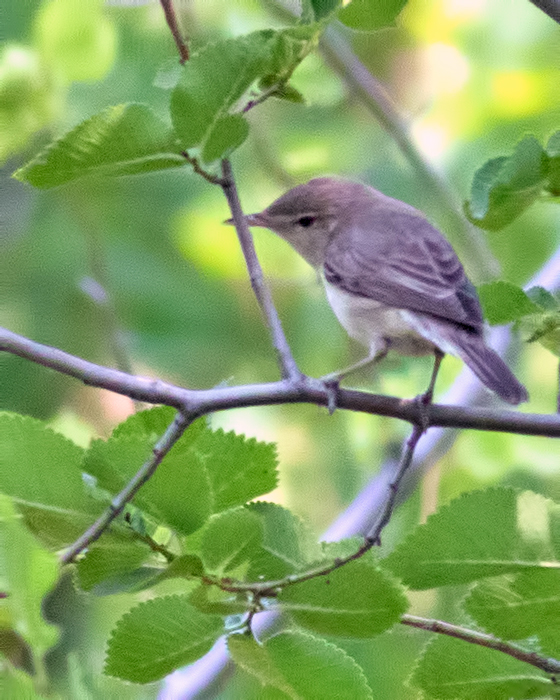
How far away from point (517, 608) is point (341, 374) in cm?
28

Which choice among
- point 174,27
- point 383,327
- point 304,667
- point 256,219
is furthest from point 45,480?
point 256,219

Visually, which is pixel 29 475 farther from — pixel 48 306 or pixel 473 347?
pixel 48 306

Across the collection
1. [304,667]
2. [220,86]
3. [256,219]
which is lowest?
[304,667]

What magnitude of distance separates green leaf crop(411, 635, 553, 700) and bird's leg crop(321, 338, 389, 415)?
5.7 inches

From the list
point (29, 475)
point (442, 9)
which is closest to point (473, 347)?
point (29, 475)

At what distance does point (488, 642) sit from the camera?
397mm

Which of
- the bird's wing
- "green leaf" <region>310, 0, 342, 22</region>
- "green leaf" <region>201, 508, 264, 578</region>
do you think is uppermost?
the bird's wing

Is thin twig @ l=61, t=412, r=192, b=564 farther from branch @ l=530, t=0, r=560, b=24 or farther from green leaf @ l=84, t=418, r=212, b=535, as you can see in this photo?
branch @ l=530, t=0, r=560, b=24

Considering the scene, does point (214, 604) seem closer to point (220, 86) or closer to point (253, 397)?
point (253, 397)

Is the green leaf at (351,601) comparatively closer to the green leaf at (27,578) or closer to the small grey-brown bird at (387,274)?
the green leaf at (27,578)

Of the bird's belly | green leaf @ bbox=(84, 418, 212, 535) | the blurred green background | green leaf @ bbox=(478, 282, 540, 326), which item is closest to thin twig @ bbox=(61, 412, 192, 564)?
green leaf @ bbox=(84, 418, 212, 535)

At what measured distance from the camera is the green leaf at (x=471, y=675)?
395 mm

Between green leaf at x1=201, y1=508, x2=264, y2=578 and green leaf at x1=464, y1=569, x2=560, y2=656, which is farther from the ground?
green leaf at x1=201, y1=508, x2=264, y2=578

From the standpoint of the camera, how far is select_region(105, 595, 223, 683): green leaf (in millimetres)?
344
